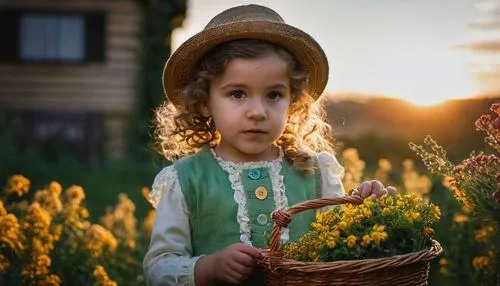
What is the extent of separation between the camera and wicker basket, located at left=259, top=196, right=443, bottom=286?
2381 mm

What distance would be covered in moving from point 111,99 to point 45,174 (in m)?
3.69

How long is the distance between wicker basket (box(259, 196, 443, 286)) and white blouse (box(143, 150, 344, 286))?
52cm

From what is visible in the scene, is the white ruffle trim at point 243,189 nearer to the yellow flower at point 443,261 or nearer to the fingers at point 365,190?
the fingers at point 365,190

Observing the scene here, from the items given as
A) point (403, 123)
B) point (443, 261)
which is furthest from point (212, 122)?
point (403, 123)

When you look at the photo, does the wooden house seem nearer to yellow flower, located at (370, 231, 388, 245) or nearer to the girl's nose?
the girl's nose

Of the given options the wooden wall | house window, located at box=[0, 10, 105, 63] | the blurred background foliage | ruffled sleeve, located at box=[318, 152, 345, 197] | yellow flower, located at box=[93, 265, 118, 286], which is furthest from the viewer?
house window, located at box=[0, 10, 105, 63]

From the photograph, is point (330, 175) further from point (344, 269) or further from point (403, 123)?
point (403, 123)

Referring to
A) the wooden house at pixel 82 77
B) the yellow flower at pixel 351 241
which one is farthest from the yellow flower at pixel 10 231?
the wooden house at pixel 82 77

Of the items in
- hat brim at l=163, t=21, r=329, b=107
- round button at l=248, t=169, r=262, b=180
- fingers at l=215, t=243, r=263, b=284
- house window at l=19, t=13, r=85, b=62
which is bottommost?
fingers at l=215, t=243, r=263, b=284

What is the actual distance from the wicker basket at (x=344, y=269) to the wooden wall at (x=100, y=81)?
1078cm

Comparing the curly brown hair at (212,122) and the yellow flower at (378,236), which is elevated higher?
Answer: the curly brown hair at (212,122)

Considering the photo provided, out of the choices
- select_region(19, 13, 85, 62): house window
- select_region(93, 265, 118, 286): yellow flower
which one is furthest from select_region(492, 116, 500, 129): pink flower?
select_region(19, 13, 85, 62): house window

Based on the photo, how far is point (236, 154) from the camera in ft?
10.9

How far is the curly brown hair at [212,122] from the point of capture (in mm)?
3186
